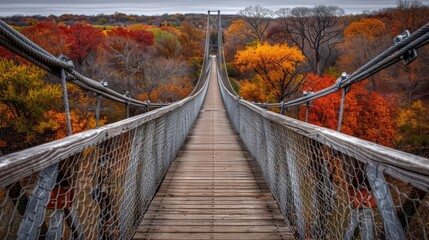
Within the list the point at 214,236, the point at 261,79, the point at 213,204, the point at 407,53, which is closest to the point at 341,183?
the point at 407,53

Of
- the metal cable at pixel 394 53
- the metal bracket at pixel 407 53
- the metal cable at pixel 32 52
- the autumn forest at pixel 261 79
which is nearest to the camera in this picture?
the metal cable at pixel 32 52

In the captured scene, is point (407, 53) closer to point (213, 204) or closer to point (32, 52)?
point (32, 52)

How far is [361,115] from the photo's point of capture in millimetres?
19797

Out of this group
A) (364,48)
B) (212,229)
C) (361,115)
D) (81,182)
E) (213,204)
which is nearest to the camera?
(81,182)

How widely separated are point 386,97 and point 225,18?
276ft

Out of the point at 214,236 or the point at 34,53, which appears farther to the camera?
the point at 214,236

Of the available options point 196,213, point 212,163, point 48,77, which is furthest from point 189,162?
point 48,77

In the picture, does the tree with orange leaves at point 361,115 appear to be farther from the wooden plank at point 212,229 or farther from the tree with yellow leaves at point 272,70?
the wooden plank at point 212,229

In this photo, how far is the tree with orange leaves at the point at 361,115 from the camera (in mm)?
18516

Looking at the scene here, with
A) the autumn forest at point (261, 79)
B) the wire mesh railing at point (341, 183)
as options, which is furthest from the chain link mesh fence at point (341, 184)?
the autumn forest at point (261, 79)

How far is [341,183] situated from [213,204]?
5.43ft

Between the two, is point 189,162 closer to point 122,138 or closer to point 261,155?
point 261,155

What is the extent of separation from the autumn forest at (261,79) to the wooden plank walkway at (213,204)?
26.2 ft

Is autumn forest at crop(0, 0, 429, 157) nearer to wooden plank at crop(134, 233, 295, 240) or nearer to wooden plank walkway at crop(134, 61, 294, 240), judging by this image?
wooden plank walkway at crop(134, 61, 294, 240)
